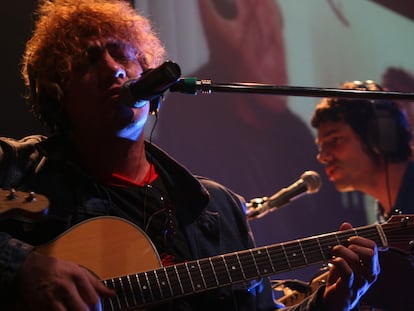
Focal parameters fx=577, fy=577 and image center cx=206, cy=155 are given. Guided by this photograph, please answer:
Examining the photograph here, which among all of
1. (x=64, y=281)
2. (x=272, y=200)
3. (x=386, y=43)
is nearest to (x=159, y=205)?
(x=64, y=281)

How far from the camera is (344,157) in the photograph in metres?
3.19

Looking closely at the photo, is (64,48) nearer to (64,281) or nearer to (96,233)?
→ (96,233)

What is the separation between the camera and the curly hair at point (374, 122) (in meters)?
3.11

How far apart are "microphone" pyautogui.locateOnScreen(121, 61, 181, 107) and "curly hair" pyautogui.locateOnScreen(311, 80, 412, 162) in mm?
1852

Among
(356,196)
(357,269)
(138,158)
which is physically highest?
(138,158)

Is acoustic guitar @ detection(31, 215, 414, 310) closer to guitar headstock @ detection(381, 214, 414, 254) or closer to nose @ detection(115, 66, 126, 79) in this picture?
guitar headstock @ detection(381, 214, 414, 254)

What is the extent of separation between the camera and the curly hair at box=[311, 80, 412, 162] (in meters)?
3.11

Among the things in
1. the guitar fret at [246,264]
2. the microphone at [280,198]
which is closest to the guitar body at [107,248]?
the guitar fret at [246,264]

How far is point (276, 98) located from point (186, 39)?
62 centimetres

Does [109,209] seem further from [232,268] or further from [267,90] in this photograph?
[267,90]

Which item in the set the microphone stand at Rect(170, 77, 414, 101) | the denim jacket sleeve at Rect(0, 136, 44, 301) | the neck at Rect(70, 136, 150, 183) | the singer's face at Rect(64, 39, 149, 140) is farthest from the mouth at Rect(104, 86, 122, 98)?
the microphone stand at Rect(170, 77, 414, 101)

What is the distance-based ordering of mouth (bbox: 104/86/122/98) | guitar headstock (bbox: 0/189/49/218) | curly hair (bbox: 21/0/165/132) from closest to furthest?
1. guitar headstock (bbox: 0/189/49/218)
2. mouth (bbox: 104/86/122/98)
3. curly hair (bbox: 21/0/165/132)

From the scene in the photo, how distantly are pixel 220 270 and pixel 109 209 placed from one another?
14.2 inches

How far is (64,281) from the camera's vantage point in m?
1.29
